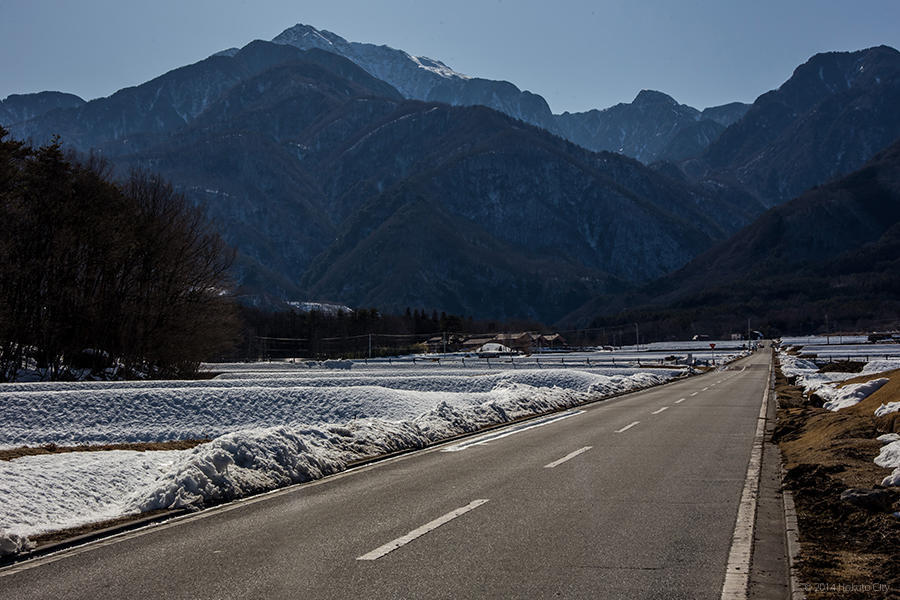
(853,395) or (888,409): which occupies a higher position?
(888,409)

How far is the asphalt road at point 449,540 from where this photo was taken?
625 centimetres

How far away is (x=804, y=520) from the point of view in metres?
8.38

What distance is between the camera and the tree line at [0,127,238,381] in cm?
3969

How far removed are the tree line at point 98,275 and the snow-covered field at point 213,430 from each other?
36.9 ft

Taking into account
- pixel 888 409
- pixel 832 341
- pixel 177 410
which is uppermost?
pixel 888 409

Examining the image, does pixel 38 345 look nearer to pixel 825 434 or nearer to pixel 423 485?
pixel 423 485

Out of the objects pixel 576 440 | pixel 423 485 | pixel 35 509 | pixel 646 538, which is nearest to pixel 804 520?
pixel 646 538

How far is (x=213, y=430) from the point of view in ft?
80.8

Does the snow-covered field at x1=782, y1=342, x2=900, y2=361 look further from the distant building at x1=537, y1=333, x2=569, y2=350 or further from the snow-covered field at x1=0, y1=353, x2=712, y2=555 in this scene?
the distant building at x1=537, y1=333, x2=569, y2=350

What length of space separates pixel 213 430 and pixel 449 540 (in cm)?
1895

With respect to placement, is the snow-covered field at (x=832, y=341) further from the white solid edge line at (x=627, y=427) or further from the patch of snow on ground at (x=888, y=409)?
the patch of snow on ground at (x=888, y=409)

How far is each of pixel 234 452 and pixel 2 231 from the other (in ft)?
110

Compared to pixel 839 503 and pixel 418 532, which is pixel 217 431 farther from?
pixel 839 503

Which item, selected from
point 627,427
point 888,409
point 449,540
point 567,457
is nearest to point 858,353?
point 627,427
